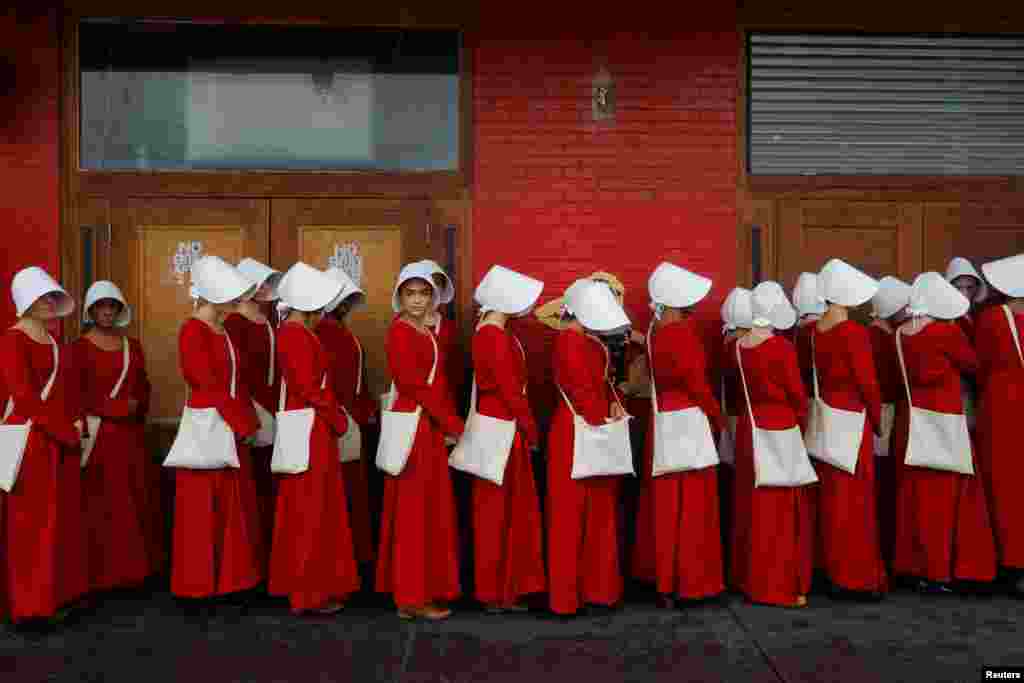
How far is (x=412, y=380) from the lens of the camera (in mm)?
5688

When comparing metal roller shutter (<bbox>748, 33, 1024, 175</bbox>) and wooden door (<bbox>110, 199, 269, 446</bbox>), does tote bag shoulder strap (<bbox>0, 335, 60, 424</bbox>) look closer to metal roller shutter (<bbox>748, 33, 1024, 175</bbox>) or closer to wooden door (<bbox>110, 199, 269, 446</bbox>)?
wooden door (<bbox>110, 199, 269, 446</bbox>)

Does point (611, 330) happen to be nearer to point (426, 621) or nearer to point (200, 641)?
point (426, 621)

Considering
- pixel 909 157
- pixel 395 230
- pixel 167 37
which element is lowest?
pixel 395 230

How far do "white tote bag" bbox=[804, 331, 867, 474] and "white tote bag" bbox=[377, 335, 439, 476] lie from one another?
7.93 feet

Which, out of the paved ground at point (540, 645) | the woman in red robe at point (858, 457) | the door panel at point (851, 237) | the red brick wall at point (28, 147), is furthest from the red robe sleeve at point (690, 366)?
the red brick wall at point (28, 147)

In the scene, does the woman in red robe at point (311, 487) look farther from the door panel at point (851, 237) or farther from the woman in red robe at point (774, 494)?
the door panel at point (851, 237)

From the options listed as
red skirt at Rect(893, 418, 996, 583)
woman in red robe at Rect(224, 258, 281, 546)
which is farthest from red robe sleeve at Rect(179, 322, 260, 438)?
red skirt at Rect(893, 418, 996, 583)

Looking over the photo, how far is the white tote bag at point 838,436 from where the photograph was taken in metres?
6.01

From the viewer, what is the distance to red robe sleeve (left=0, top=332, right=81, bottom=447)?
5410mm

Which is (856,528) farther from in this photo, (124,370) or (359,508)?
(124,370)

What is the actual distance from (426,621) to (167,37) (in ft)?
14.6

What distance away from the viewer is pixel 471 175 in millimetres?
7016

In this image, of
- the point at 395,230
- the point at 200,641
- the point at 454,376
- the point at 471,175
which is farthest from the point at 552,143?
the point at 200,641

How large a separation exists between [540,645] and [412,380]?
64.2 inches
